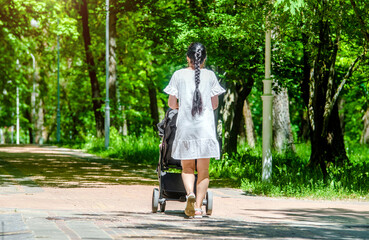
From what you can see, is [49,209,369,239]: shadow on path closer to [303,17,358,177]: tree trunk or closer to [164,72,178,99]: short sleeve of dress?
[164,72,178,99]: short sleeve of dress

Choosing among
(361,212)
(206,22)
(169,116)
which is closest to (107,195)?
(169,116)

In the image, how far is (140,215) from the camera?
26.3 ft

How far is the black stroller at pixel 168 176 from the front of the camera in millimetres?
7930

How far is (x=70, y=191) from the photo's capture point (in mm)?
11312

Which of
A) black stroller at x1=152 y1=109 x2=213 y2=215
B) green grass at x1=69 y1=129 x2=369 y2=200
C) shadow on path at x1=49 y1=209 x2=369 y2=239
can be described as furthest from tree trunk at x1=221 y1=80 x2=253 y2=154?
shadow on path at x1=49 y1=209 x2=369 y2=239

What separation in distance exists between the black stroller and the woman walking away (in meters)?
0.28

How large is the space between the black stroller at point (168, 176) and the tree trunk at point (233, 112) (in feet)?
35.3

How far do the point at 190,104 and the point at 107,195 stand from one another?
3678 mm

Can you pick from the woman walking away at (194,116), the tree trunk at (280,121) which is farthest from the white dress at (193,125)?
the tree trunk at (280,121)

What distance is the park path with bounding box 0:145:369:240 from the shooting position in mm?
6398

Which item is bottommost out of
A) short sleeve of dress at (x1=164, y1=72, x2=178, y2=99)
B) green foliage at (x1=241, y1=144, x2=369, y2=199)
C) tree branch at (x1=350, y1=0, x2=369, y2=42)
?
green foliage at (x1=241, y1=144, x2=369, y2=199)

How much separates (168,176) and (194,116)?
40.8 inches

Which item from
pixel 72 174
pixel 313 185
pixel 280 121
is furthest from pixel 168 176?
pixel 280 121

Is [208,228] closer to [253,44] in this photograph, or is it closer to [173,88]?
[173,88]
